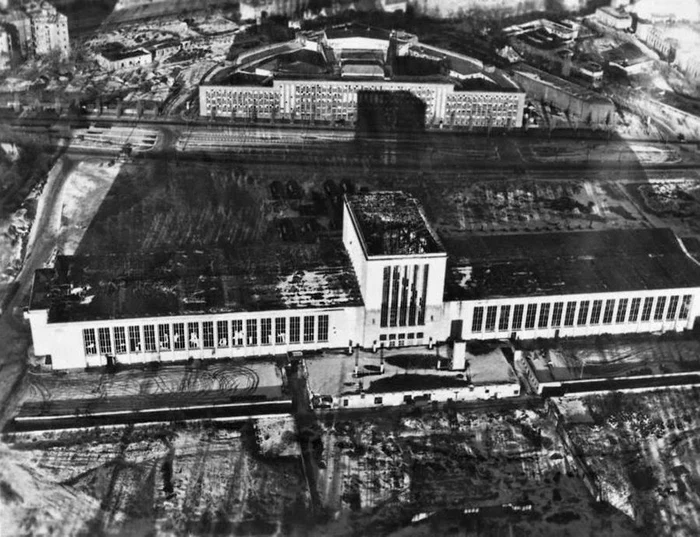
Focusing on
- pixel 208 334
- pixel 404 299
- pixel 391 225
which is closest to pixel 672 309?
pixel 404 299

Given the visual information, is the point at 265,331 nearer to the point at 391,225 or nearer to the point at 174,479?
the point at 391,225

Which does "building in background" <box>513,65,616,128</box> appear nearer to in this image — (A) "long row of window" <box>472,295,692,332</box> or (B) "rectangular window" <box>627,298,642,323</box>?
(A) "long row of window" <box>472,295,692,332</box>

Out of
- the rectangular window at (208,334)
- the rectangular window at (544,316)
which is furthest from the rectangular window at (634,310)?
the rectangular window at (208,334)

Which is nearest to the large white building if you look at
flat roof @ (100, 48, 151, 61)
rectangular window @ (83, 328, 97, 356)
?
rectangular window @ (83, 328, 97, 356)

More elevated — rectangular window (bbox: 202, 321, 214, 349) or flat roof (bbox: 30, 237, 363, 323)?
flat roof (bbox: 30, 237, 363, 323)

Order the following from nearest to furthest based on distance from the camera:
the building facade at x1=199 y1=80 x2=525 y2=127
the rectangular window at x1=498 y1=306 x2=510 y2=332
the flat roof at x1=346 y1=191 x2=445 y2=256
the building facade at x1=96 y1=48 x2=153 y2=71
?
the flat roof at x1=346 y1=191 x2=445 y2=256, the rectangular window at x1=498 y1=306 x2=510 y2=332, the building facade at x1=199 y1=80 x2=525 y2=127, the building facade at x1=96 y1=48 x2=153 y2=71
